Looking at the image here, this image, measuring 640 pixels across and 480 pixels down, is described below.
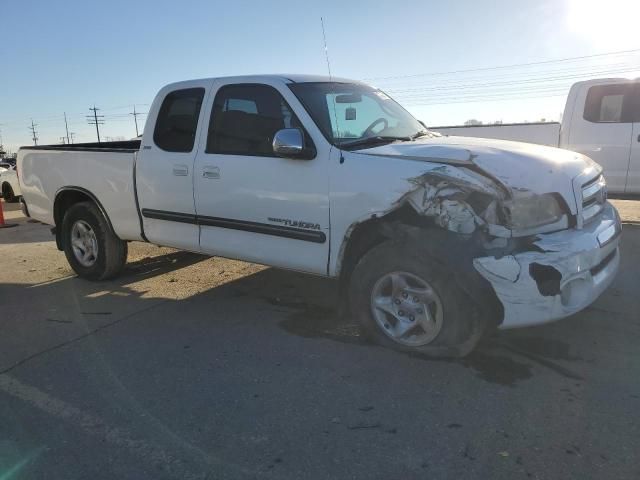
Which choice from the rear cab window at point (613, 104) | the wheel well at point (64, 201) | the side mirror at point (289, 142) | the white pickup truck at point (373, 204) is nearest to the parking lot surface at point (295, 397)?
the white pickup truck at point (373, 204)

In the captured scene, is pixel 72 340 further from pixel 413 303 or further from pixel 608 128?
pixel 608 128

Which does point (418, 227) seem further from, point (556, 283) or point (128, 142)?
point (128, 142)

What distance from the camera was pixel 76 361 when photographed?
12.7ft

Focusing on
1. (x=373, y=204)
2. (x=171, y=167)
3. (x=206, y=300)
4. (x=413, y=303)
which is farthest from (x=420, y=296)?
(x=171, y=167)

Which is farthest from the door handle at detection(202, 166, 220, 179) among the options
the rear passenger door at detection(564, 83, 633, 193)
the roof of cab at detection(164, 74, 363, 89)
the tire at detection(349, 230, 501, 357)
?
the rear passenger door at detection(564, 83, 633, 193)

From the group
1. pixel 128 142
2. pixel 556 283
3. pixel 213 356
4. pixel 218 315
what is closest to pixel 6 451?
pixel 213 356

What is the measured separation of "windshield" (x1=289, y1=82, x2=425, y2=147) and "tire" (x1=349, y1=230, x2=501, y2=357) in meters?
0.99

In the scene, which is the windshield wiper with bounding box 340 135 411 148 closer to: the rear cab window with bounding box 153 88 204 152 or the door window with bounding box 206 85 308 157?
the door window with bounding box 206 85 308 157

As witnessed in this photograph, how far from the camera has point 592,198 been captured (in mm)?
3793

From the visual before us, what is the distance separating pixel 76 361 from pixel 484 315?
2.86 m

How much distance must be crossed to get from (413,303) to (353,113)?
1758 mm

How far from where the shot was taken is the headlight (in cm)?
328

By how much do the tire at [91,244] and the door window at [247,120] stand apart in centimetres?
186

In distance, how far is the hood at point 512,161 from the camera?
11.0 ft
